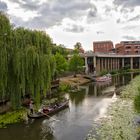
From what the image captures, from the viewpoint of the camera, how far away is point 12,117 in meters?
35.6

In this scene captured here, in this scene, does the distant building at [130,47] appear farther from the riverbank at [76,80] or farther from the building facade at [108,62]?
the riverbank at [76,80]

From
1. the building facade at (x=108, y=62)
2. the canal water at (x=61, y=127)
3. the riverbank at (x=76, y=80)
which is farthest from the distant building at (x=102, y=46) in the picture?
the canal water at (x=61, y=127)

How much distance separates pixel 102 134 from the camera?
2377 cm

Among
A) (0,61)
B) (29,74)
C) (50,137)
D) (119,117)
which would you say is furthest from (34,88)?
(119,117)

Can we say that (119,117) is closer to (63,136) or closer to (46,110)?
(63,136)

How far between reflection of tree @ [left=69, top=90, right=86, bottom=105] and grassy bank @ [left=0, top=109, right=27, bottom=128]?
45.2 feet

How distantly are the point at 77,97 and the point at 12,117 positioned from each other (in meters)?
21.3

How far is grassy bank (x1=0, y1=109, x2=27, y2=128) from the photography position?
34.3m

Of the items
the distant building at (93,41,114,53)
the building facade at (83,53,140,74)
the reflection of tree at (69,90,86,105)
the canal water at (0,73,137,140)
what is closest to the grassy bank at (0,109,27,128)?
the canal water at (0,73,137,140)

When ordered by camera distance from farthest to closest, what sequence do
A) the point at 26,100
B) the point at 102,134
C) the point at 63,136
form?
the point at 26,100 → the point at 63,136 → the point at 102,134

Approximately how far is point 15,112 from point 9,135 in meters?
5.81

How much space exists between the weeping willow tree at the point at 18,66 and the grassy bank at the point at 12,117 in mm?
1137

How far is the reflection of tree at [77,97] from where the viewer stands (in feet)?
167

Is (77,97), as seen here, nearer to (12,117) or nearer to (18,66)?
(12,117)
